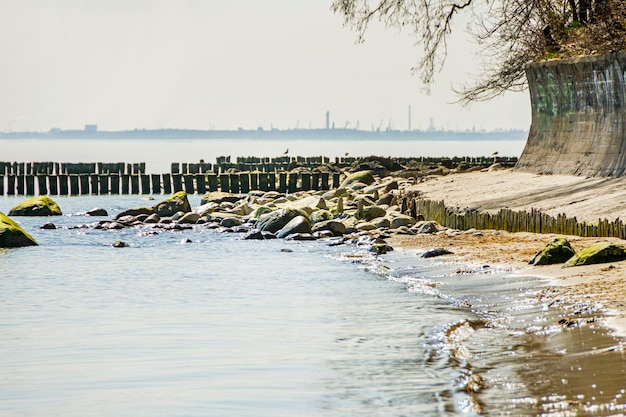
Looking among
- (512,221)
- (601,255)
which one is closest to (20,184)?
(512,221)

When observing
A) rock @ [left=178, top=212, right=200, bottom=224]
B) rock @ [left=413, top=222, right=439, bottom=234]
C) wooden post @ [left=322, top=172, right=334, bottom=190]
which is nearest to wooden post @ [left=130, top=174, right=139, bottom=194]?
wooden post @ [left=322, top=172, right=334, bottom=190]

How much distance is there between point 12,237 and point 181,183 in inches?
900

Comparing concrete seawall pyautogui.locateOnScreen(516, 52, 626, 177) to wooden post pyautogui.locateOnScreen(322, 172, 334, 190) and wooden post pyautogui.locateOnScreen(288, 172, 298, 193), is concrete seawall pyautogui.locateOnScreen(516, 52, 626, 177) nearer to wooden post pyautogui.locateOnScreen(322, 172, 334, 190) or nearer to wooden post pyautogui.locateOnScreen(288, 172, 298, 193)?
wooden post pyautogui.locateOnScreen(322, 172, 334, 190)

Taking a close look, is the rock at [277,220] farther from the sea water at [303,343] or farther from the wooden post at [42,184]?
the wooden post at [42,184]

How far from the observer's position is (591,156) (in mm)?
22531

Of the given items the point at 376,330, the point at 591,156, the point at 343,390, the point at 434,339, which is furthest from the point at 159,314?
the point at 591,156

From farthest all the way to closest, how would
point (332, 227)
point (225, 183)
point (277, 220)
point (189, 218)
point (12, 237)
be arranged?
point (225, 183) → point (189, 218) → point (277, 220) → point (332, 227) → point (12, 237)

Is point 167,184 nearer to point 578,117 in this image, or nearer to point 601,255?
point 578,117

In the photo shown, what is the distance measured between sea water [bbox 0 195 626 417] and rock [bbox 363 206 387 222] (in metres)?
5.98

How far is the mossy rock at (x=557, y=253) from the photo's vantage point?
1434 centimetres

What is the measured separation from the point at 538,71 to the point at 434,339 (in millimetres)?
16443

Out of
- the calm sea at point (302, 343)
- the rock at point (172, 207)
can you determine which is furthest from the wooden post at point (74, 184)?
the calm sea at point (302, 343)

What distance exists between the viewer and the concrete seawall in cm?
2164

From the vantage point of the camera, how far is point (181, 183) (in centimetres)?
4569
